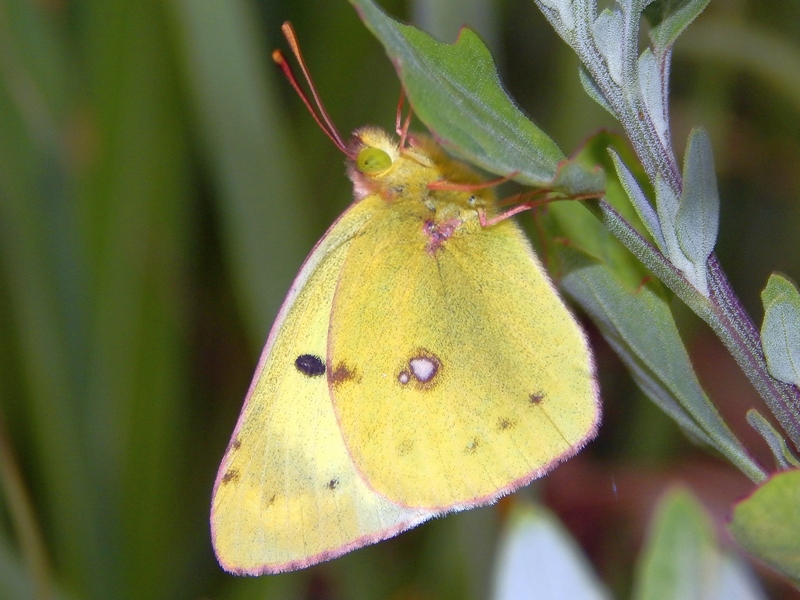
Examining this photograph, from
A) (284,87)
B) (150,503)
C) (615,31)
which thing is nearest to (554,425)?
(615,31)

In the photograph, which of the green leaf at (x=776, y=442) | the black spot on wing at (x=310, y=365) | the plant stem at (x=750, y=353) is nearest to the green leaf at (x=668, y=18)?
the plant stem at (x=750, y=353)

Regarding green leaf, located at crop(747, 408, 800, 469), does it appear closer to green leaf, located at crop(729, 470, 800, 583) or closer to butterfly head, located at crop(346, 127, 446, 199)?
green leaf, located at crop(729, 470, 800, 583)

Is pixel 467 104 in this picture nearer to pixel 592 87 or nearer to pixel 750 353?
pixel 592 87

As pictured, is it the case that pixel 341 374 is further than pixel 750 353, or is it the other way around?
pixel 341 374

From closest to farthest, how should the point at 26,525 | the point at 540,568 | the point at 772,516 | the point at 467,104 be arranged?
1. the point at 772,516
2. the point at 467,104
3. the point at 540,568
4. the point at 26,525

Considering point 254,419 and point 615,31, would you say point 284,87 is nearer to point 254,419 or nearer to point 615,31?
point 254,419

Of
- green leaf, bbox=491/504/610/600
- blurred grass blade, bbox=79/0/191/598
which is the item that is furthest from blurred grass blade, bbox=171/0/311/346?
green leaf, bbox=491/504/610/600

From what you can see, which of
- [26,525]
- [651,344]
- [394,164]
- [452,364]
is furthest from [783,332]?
[26,525]

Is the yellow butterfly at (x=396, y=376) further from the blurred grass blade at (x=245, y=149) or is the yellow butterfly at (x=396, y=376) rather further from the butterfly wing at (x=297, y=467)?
the blurred grass blade at (x=245, y=149)
